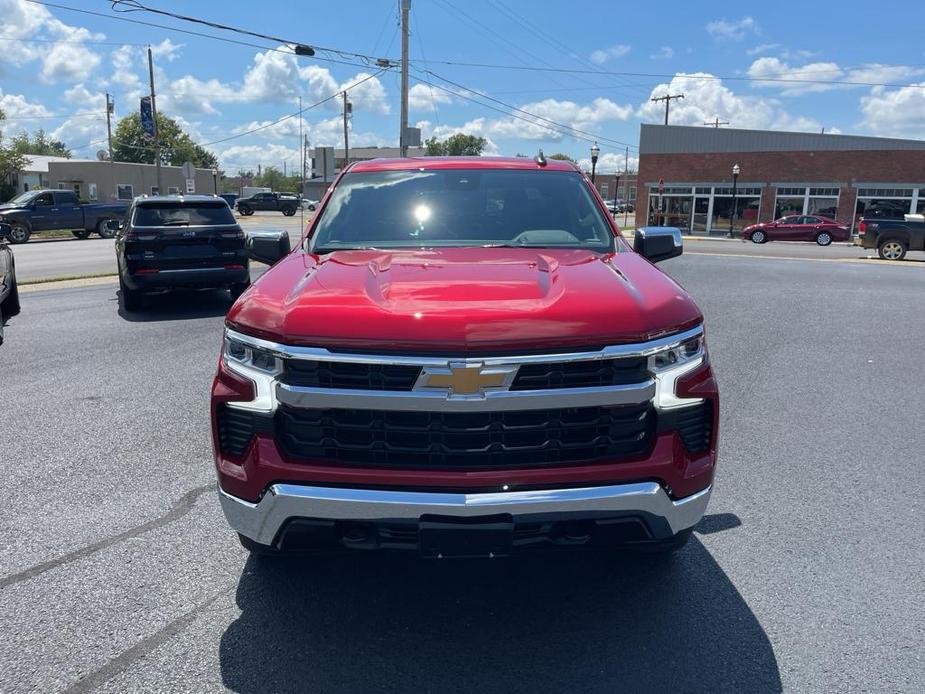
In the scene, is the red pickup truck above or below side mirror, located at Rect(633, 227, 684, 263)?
below

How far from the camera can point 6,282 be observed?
855 cm

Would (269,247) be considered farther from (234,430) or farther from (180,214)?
(180,214)

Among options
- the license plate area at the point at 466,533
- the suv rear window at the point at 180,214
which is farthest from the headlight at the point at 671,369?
the suv rear window at the point at 180,214

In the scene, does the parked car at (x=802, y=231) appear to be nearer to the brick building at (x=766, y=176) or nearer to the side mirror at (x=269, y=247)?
the brick building at (x=766, y=176)

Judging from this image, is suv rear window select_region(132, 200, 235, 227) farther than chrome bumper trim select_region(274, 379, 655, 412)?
Yes

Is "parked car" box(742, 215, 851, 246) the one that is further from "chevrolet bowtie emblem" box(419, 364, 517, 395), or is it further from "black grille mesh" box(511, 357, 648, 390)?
"chevrolet bowtie emblem" box(419, 364, 517, 395)

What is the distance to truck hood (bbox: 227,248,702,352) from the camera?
2.48 metres

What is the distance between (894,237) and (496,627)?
23.8 m

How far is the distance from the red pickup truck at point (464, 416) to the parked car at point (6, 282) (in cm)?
664

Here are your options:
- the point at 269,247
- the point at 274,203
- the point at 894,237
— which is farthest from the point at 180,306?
the point at 274,203

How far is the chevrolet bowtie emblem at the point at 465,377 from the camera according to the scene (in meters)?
2.46

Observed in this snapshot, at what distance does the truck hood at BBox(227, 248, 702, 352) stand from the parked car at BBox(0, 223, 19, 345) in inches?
257


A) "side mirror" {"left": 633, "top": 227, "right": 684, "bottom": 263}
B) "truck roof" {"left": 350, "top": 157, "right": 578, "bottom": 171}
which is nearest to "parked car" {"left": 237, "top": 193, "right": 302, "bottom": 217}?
"truck roof" {"left": 350, "top": 157, "right": 578, "bottom": 171}

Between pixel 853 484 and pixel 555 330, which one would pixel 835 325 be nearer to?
pixel 853 484
